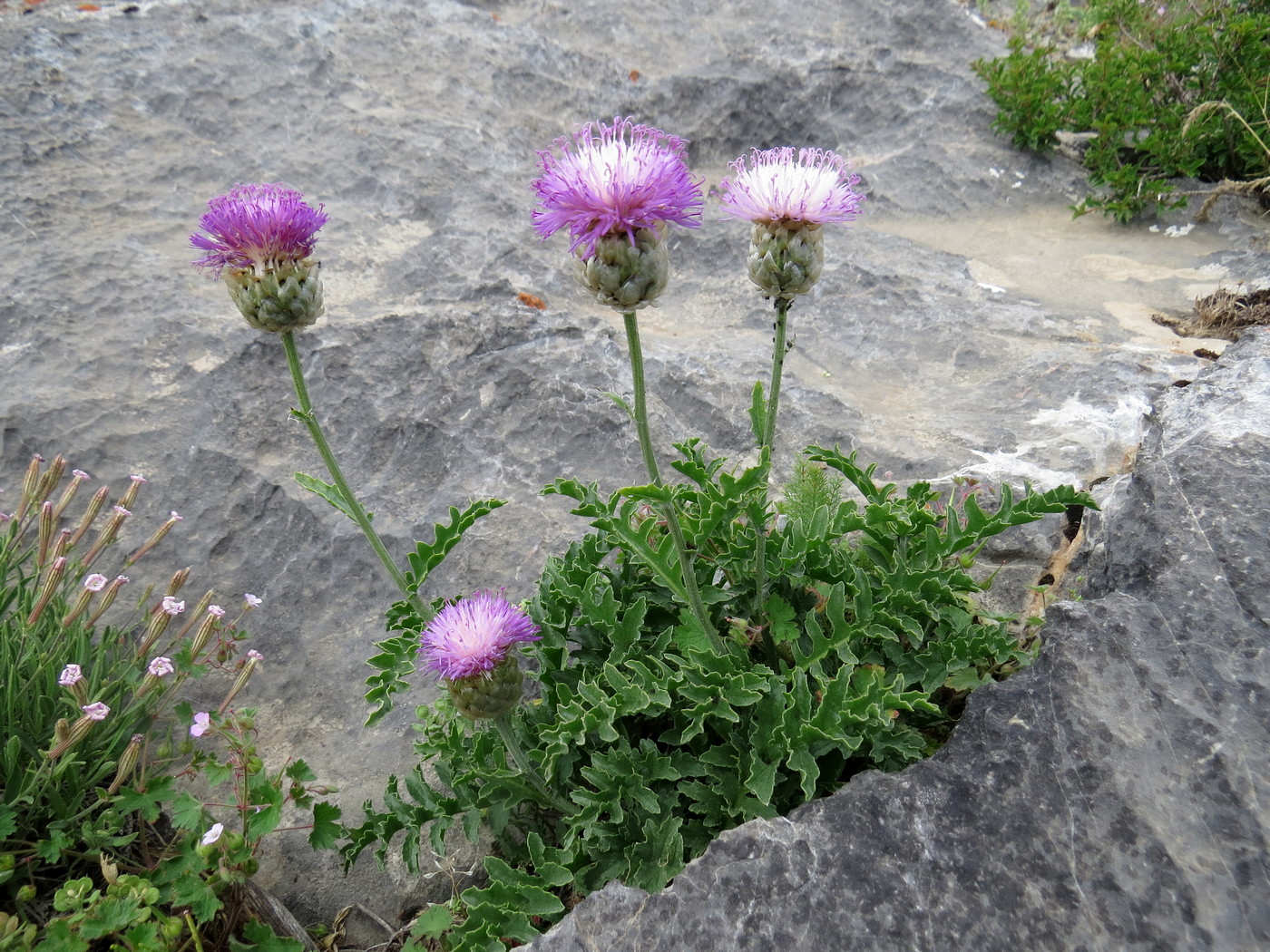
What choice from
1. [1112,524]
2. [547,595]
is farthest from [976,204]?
[547,595]

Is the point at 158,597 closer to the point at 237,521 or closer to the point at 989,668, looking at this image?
the point at 237,521

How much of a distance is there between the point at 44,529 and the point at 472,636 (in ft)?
5.73

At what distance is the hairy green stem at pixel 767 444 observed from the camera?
250cm

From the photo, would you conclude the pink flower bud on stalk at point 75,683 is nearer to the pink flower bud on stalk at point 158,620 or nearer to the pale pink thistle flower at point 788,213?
the pink flower bud on stalk at point 158,620

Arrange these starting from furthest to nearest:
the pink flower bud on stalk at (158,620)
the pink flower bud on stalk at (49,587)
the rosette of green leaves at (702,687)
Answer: the pink flower bud on stalk at (158,620) < the pink flower bud on stalk at (49,587) < the rosette of green leaves at (702,687)

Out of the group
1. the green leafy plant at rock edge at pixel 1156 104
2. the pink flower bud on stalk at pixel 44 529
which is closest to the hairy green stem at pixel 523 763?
the pink flower bud on stalk at pixel 44 529

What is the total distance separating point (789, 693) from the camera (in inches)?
97.6

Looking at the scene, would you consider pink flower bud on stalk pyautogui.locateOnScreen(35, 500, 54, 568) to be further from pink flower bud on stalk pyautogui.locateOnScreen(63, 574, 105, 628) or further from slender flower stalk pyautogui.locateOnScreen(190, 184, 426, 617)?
slender flower stalk pyautogui.locateOnScreen(190, 184, 426, 617)

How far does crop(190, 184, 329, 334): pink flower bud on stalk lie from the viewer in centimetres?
239

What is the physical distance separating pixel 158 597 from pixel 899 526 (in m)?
3.06

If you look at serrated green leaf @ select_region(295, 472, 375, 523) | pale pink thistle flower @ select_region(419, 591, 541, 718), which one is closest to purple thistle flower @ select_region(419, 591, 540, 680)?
pale pink thistle flower @ select_region(419, 591, 541, 718)

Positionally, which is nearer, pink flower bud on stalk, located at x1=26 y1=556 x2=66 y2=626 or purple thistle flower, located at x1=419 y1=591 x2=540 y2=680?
purple thistle flower, located at x1=419 y1=591 x2=540 y2=680

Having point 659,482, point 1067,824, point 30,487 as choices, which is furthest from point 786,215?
point 30,487

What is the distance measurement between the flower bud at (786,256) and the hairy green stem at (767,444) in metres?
0.06
